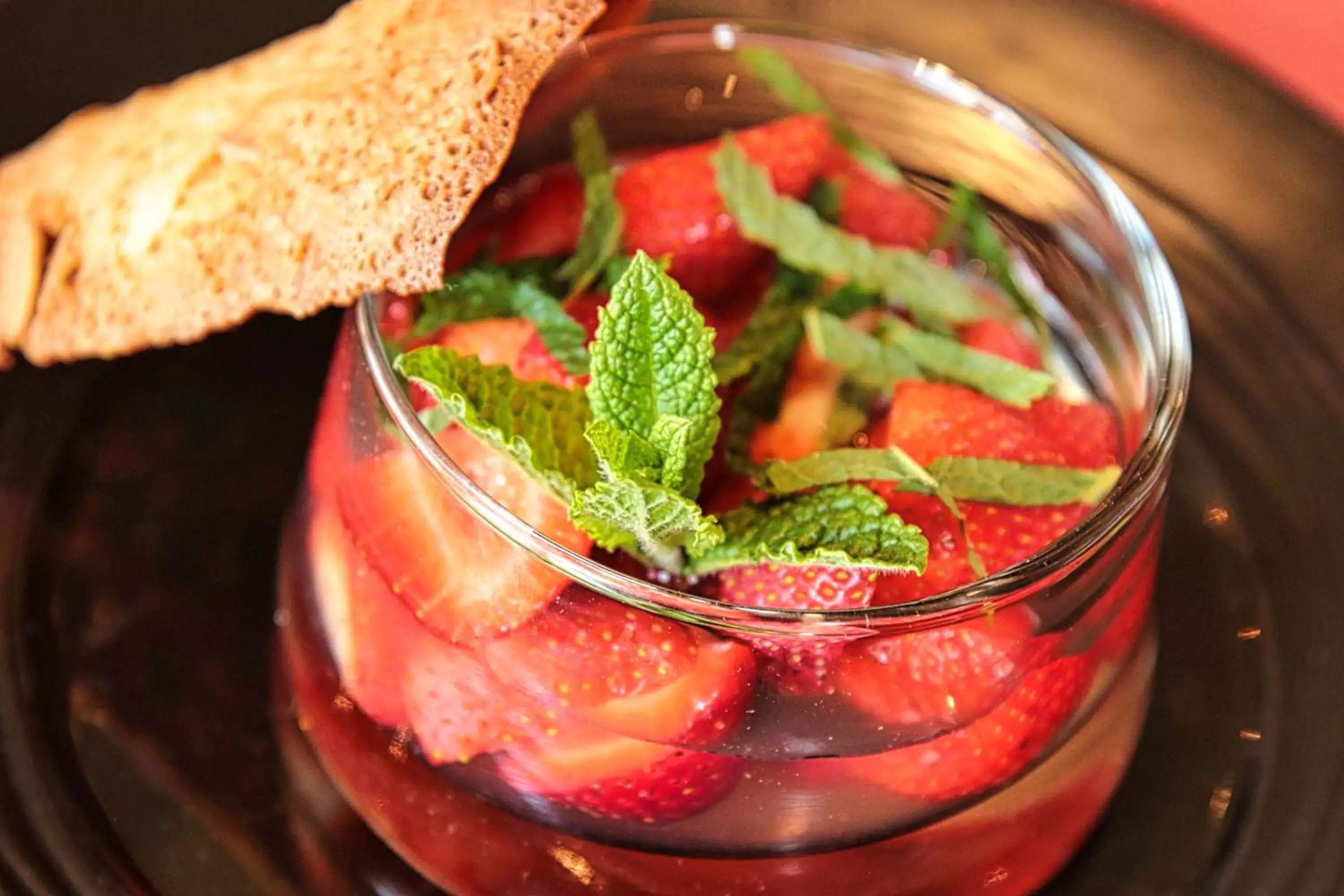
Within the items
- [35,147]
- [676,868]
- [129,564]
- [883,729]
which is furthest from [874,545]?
[35,147]

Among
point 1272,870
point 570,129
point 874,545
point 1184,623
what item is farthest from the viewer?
point 570,129

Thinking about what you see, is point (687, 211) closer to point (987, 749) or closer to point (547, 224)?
point (547, 224)

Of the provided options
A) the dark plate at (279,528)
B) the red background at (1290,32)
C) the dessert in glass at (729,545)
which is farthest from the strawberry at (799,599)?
the red background at (1290,32)

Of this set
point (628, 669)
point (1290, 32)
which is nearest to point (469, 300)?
point (628, 669)

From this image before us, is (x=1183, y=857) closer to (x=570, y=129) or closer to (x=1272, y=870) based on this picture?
(x=1272, y=870)

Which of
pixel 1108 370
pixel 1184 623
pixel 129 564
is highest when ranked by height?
pixel 1108 370
